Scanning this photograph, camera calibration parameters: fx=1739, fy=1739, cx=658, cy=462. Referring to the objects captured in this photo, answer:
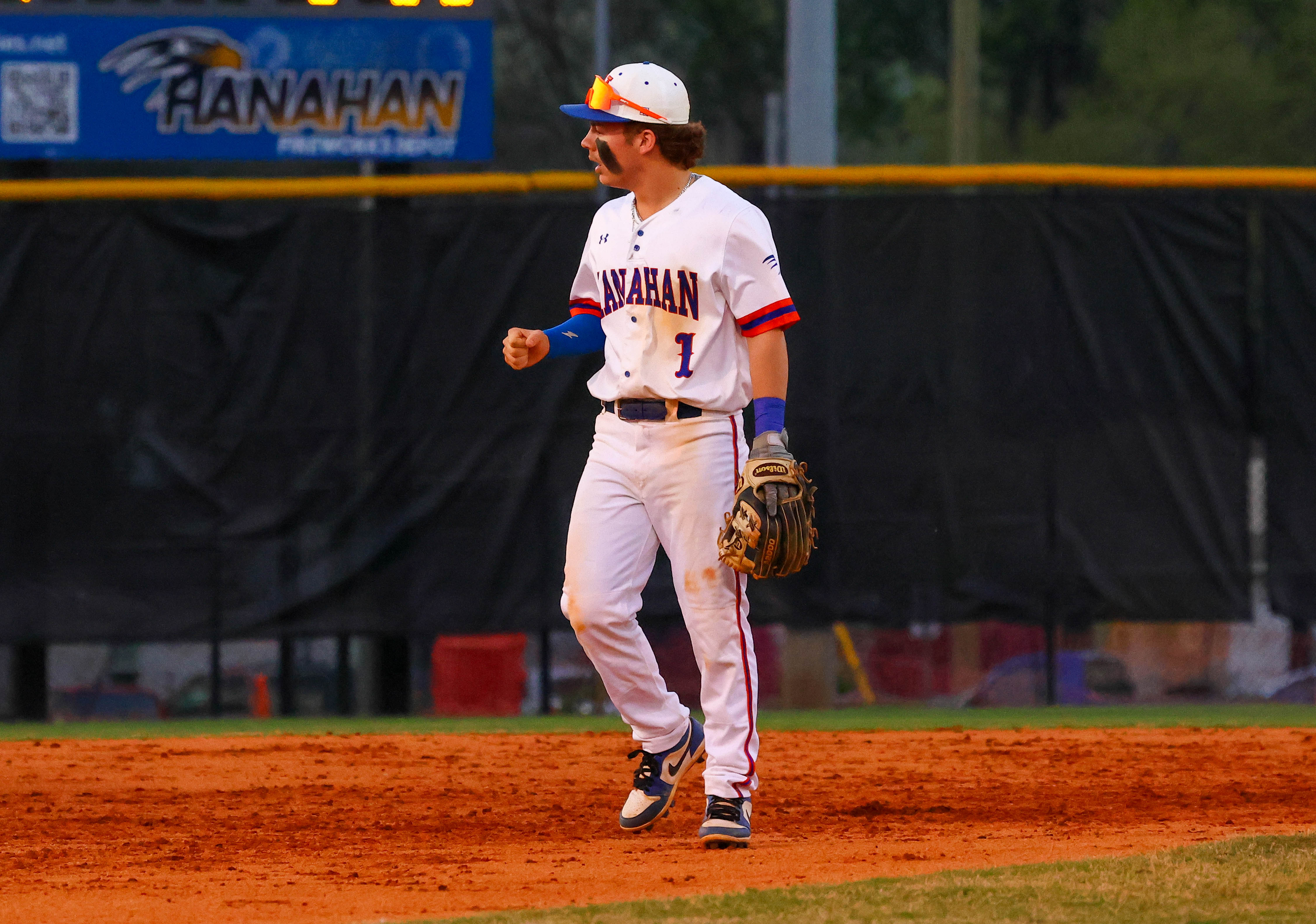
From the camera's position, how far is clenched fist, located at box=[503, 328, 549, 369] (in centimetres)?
484

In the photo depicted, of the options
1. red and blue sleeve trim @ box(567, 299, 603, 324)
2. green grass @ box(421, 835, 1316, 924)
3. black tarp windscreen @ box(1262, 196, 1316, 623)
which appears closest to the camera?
green grass @ box(421, 835, 1316, 924)

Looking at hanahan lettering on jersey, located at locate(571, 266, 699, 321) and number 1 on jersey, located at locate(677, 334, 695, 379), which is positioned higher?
hanahan lettering on jersey, located at locate(571, 266, 699, 321)

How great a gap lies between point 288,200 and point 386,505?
153 cm

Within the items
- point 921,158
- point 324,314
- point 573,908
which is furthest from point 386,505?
point 921,158

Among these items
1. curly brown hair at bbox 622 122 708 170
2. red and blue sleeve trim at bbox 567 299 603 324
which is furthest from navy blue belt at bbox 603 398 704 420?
curly brown hair at bbox 622 122 708 170

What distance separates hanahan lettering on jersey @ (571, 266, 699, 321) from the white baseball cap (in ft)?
1.35

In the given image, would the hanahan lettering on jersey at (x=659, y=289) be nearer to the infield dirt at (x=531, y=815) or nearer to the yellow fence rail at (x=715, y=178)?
the infield dirt at (x=531, y=815)

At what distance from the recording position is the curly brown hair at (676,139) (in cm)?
478

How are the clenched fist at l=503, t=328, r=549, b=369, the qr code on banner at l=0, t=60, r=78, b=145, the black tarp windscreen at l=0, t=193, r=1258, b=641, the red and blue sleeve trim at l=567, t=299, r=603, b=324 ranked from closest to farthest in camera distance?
the clenched fist at l=503, t=328, r=549, b=369, the red and blue sleeve trim at l=567, t=299, r=603, b=324, the black tarp windscreen at l=0, t=193, r=1258, b=641, the qr code on banner at l=0, t=60, r=78, b=145

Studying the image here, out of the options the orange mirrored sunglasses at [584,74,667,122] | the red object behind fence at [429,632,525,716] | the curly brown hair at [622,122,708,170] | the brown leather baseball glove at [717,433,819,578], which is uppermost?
the orange mirrored sunglasses at [584,74,667,122]

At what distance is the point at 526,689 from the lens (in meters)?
8.35

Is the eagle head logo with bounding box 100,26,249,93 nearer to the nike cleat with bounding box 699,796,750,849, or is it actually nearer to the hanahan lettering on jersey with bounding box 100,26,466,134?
the hanahan lettering on jersey with bounding box 100,26,466,134

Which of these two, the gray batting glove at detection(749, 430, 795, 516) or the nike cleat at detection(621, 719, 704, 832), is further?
the nike cleat at detection(621, 719, 704, 832)

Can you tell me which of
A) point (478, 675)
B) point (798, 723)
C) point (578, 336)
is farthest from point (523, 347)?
point (478, 675)
